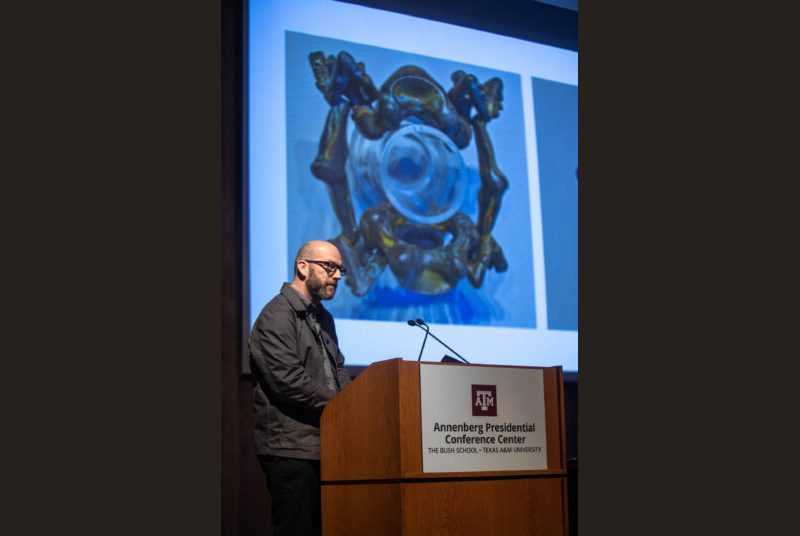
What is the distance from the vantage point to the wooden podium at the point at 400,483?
3.52 m

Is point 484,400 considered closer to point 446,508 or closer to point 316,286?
point 446,508

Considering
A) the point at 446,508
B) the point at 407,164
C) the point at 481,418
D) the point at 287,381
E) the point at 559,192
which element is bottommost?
the point at 446,508

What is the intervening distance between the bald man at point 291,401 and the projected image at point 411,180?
3.29 feet

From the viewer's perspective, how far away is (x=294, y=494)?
3775 mm

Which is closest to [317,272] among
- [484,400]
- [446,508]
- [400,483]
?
[484,400]

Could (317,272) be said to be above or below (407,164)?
below

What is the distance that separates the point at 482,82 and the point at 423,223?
1079 millimetres

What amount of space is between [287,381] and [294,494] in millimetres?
468

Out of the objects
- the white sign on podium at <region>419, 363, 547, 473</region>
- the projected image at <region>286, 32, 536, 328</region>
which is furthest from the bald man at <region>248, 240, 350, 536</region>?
the projected image at <region>286, 32, 536, 328</region>

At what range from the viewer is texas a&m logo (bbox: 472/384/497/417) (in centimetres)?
369

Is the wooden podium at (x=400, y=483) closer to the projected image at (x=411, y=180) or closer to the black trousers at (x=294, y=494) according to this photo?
the black trousers at (x=294, y=494)

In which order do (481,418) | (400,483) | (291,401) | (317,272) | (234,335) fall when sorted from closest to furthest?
1. (400,483)
2. (481,418)
3. (291,401)
4. (317,272)
5. (234,335)

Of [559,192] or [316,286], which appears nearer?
[316,286]

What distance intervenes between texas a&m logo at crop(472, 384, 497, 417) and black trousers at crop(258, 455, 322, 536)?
28.8 inches
